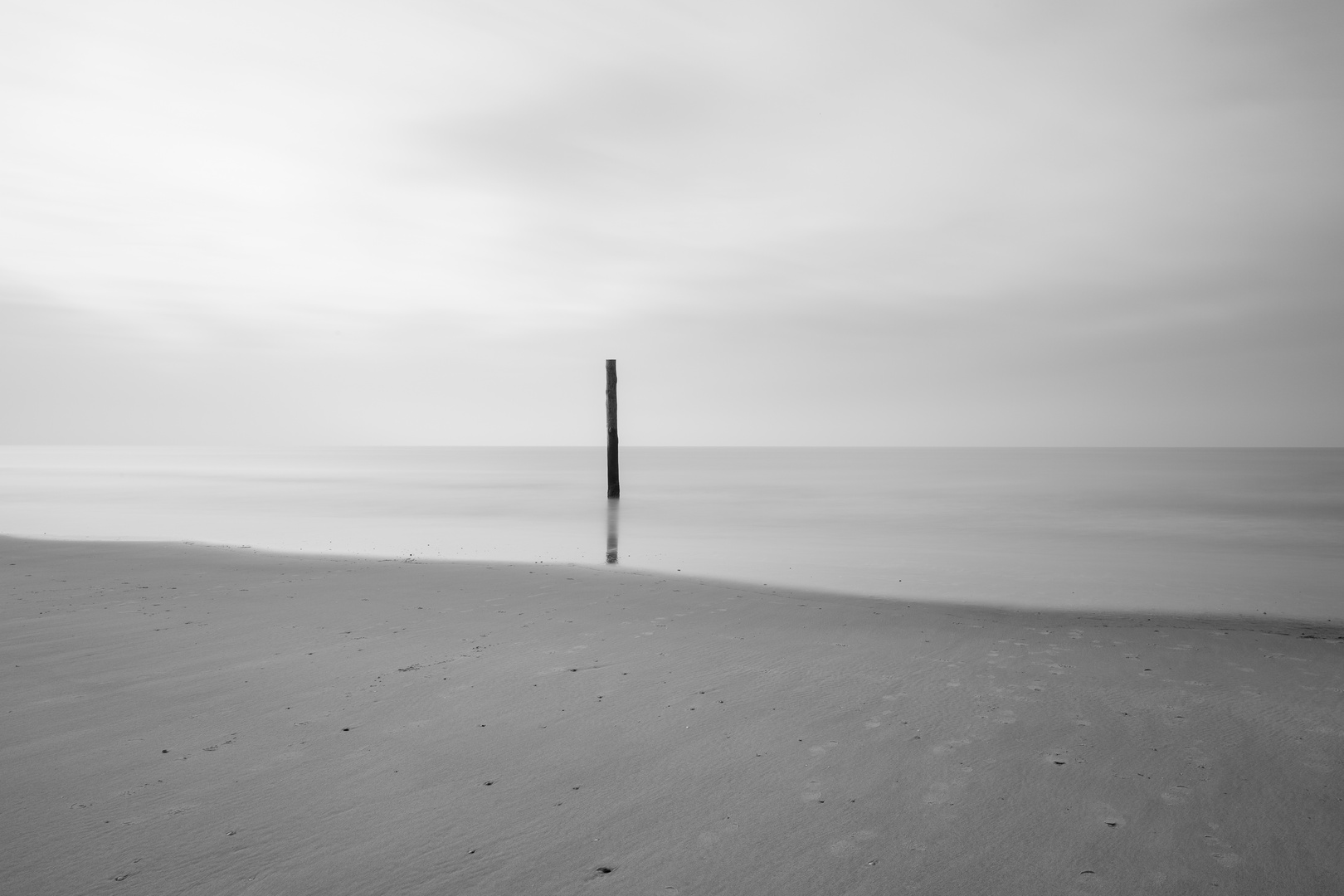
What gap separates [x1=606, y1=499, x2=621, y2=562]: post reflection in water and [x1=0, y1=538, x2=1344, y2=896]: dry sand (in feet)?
30.2

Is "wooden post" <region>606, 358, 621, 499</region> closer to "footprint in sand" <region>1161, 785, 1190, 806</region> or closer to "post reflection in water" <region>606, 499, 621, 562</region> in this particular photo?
"post reflection in water" <region>606, 499, 621, 562</region>

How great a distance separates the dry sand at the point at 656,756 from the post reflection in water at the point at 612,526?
920 cm

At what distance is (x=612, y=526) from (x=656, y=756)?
2024 centimetres

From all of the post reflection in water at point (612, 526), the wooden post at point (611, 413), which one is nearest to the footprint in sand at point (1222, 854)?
the post reflection in water at point (612, 526)

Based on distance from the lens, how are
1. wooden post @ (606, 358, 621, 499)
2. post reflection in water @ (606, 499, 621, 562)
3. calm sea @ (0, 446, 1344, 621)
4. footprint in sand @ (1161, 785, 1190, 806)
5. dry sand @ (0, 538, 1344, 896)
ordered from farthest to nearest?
wooden post @ (606, 358, 621, 499) < post reflection in water @ (606, 499, 621, 562) < calm sea @ (0, 446, 1344, 621) < footprint in sand @ (1161, 785, 1190, 806) < dry sand @ (0, 538, 1344, 896)

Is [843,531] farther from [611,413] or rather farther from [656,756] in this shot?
[656,756]

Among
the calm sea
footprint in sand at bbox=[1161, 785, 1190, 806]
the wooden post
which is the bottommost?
the calm sea

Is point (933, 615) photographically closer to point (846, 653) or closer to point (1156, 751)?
point (846, 653)

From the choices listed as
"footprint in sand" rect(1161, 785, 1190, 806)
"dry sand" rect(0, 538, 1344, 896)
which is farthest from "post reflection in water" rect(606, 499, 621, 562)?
"footprint in sand" rect(1161, 785, 1190, 806)

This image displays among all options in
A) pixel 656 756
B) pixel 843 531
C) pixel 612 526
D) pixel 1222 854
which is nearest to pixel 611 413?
pixel 612 526

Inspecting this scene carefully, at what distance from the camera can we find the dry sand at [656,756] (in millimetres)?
3748

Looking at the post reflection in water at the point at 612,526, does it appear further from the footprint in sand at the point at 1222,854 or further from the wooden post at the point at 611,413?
the footprint in sand at the point at 1222,854

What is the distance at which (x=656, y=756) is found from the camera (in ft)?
16.5

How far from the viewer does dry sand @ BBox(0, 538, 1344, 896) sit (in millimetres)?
3748
